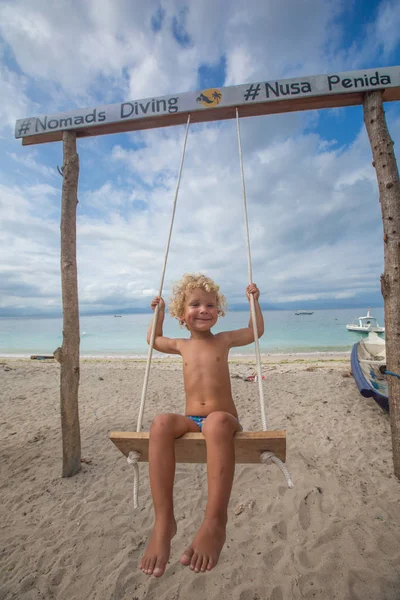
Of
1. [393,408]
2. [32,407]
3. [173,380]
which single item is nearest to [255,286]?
[393,408]

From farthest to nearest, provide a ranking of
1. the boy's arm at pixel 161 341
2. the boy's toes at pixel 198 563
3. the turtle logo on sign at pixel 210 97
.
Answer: the turtle logo on sign at pixel 210 97 → the boy's arm at pixel 161 341 → the boy's toes at pixel 198 563

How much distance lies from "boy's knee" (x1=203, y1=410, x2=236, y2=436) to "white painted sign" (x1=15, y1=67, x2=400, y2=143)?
272cm

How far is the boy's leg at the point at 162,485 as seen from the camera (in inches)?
48.8

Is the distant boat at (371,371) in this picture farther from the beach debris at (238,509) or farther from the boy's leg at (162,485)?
the boy's leg at (162,485)

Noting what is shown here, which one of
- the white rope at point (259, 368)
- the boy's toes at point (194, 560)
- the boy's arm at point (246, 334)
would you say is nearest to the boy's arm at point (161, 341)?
the boy's arm at point (246, 334)

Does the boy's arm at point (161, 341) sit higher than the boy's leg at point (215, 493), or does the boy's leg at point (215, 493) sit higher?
the boy's arm at point (161, 341)

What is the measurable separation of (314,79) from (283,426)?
419cm

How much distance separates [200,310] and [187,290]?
0.19 m

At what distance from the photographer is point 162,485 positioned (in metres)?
1.39

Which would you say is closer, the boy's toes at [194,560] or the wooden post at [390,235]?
the boy's toes at [194,560]

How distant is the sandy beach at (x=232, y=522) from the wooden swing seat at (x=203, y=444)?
951mm

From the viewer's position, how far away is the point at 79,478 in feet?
9.75

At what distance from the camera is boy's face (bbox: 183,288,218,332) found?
199cm

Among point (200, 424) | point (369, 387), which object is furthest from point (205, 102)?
point (369, 387)
